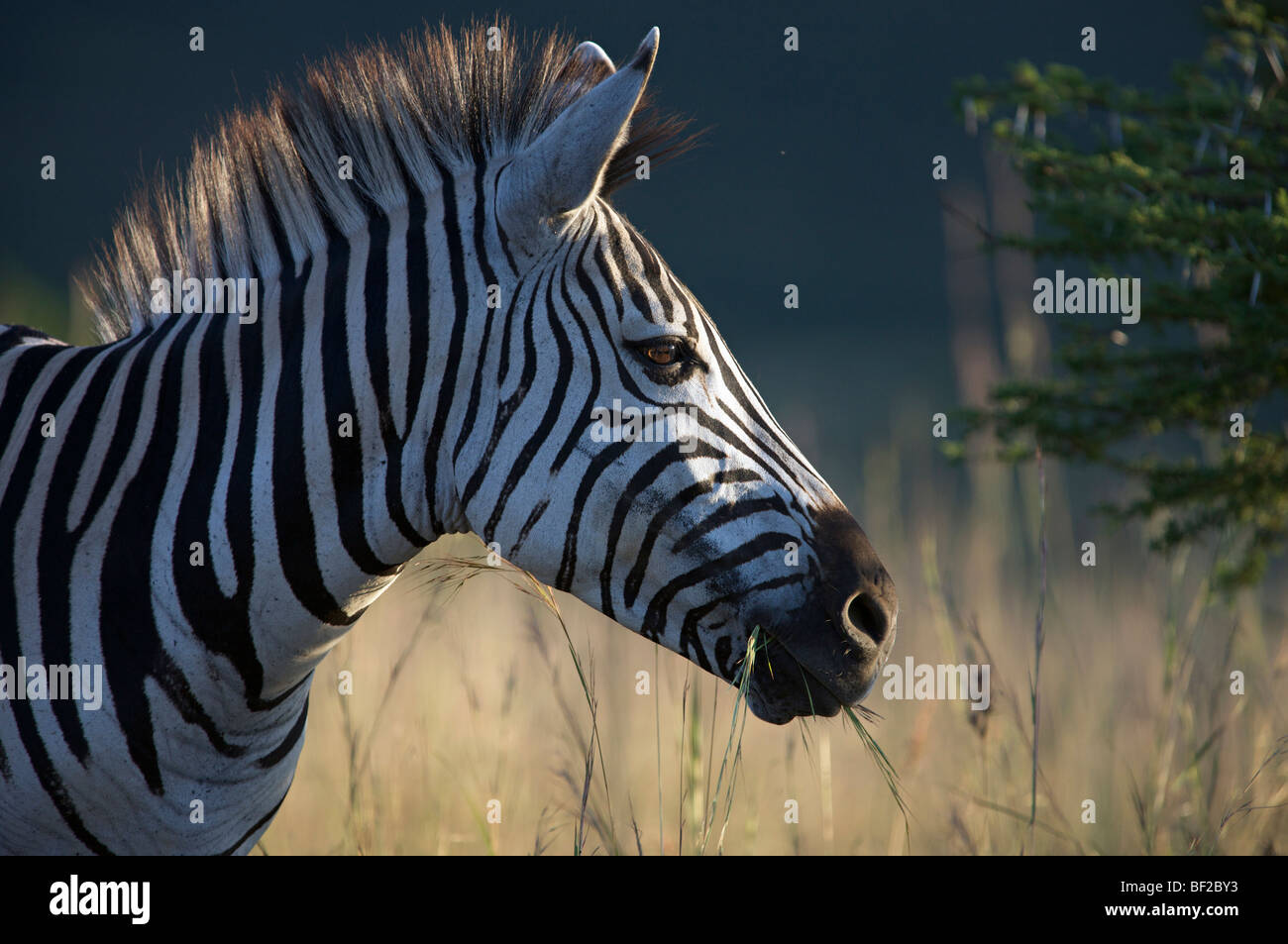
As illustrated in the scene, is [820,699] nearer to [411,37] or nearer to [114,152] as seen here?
[411,37]

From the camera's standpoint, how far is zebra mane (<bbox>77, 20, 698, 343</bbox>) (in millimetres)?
2383

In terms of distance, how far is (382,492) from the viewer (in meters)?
2.20

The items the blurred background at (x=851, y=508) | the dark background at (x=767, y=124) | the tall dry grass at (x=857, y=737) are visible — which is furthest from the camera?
the dark background at (x=767, y=124)

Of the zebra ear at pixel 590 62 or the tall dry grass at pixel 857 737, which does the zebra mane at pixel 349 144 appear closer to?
the zebra ear at pixel 590 62

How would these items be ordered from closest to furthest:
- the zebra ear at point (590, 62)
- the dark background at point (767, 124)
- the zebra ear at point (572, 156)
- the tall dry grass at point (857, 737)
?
the zebra ear at point (572, 156), the zebra ear at point (590, 62), the tall dry grass at point (857, 737), the dark background at point (767, 124)

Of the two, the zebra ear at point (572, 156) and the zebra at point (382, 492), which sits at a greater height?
the zebra ear at point (572, 156)

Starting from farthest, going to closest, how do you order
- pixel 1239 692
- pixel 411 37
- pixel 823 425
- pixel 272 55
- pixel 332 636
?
pixel 272 55 < pixel 823 425 < pixel 1239 692 < pixel 411 37 < pixel 332 636

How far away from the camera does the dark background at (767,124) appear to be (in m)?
16.1

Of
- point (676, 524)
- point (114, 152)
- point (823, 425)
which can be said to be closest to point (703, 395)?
point (676, 524)

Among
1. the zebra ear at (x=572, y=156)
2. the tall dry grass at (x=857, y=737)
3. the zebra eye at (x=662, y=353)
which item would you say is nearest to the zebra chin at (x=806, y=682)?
the zebra eye at (x=662, y=353)

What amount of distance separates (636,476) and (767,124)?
53.8 feet

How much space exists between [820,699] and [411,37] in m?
1.86

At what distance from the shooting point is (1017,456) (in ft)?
13.9

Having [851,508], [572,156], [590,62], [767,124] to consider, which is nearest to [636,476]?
[572,156]
